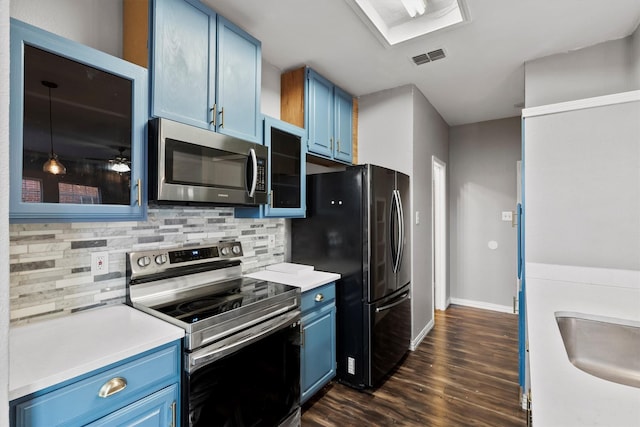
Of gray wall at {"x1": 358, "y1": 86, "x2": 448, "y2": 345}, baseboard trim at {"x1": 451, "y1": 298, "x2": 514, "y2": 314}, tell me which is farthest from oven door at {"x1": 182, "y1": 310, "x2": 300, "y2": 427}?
baseboard trim at {"x1": 451, "y1": 298, "x2": 514, "y2": 314}

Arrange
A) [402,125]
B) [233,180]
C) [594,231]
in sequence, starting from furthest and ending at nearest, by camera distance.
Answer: [402,125], [233,180], [594,231]

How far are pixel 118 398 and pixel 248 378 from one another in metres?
0.60

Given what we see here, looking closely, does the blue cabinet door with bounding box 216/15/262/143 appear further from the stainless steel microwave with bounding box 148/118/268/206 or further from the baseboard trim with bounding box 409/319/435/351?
the baseboard trim with bounding box 409/319/435/351

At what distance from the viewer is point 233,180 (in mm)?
1800

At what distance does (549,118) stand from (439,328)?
2.77 metres

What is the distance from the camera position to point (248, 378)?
1515mm

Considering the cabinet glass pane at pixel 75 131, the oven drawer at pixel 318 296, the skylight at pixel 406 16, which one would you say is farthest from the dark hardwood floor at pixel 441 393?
the skylight at pixel 406 16

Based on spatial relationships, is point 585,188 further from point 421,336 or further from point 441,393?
point 421,336

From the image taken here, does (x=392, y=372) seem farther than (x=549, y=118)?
Yes

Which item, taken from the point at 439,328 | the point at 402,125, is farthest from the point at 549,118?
the point at 439,328

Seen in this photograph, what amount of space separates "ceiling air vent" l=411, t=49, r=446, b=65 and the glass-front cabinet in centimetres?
205

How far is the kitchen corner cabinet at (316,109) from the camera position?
2.61m

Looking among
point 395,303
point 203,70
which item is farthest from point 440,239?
point 203,70

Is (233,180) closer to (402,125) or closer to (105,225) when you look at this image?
(105,225)
